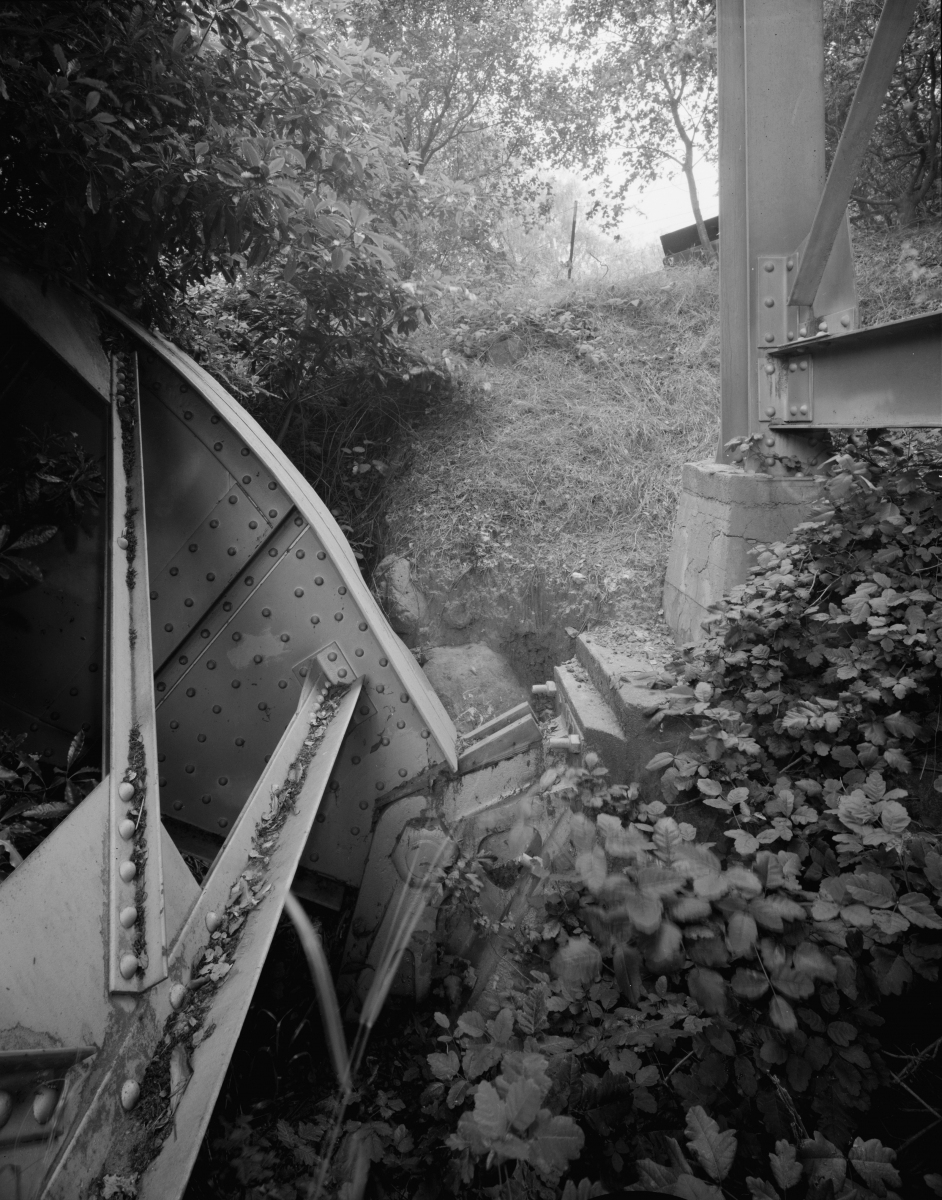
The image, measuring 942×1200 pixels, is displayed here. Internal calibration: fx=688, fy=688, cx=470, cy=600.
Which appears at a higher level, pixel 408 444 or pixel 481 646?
pixel 408 444

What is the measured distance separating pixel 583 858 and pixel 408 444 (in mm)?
4439

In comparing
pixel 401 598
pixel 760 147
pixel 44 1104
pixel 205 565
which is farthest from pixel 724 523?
pixel 44 1104

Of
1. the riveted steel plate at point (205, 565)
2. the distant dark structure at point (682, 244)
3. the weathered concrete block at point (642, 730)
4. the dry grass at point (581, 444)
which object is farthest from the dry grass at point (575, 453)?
the distant dark structure at point (682, 244)

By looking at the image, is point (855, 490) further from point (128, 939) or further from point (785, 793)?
point (128, 939)

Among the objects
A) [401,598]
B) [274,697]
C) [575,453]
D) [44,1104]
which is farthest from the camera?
[575,453]

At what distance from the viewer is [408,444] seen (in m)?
5.62

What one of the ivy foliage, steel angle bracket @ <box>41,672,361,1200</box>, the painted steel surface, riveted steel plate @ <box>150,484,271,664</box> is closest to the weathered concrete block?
the ivy foliage

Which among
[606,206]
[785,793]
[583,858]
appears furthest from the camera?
[606,206]

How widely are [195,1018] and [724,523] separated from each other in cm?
273

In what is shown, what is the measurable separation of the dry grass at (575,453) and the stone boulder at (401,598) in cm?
13

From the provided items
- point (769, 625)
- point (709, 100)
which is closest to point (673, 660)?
point (769, 625)

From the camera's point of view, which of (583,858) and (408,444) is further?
(408,444)

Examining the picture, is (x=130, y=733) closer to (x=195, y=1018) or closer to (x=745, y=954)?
(x=195, y=1018)

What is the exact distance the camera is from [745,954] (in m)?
1.55
